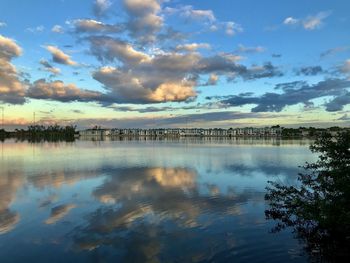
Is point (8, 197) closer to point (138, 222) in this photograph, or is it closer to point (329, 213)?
point (138, 222)

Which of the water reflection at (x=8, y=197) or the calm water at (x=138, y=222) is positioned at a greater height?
the water reflection at (x=8, y=197)

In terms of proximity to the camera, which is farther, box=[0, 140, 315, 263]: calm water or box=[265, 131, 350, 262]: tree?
box=[0, 140, 315, 263]: calm water

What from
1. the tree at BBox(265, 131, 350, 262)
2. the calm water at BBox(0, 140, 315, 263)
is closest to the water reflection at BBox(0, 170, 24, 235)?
the calm water at BBox(0, 140, 315, 263)

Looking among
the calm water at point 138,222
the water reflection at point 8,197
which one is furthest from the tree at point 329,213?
the water reflection at point 8,197

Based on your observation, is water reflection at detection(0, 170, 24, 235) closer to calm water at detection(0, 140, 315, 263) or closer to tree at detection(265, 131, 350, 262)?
calm water at detection(0, 140, 315, 263)

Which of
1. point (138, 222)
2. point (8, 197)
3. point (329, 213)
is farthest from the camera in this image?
point (8, 197)

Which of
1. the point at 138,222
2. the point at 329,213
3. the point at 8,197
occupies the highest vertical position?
the point at 329,213

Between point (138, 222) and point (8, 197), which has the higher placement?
point (8, 197)

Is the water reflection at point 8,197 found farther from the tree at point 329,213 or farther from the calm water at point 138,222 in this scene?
the tree at point 329,213

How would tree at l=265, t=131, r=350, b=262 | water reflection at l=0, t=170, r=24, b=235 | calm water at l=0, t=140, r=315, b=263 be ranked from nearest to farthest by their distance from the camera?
1. tree at l=265, t=131, r=350, b=262
2. calm water at l=0, t=140, r=315, b=263
3. water reflection at l=0, t=170, r=24, b=235

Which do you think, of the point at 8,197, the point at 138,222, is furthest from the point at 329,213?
the point at 8,197

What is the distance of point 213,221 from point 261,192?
9.37 m

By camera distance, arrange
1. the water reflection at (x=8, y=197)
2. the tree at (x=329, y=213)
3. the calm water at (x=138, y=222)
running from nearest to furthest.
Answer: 1. the tree at (x=329, y=213)
2. the calm water at (x=138, y=222)
3. the water reflection at (x=8, y=197)

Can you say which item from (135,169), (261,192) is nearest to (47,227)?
(261,192)
